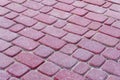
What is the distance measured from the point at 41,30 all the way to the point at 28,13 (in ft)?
Result: 1.14

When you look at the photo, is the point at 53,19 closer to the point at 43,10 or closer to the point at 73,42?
the point at 43,10

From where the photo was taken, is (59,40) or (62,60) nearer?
(62,60)

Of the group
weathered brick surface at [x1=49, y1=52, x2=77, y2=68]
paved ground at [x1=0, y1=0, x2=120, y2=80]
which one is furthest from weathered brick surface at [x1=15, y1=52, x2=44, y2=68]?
weathered brick surface at [x1=49, y1=52, x2=77, y2=68]

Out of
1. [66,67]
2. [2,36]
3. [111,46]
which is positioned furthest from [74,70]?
[2,36]

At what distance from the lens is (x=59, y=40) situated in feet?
8.01

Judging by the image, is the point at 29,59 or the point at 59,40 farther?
the point at 59,40

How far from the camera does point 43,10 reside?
112 inches

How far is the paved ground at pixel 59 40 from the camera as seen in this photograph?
2.13m

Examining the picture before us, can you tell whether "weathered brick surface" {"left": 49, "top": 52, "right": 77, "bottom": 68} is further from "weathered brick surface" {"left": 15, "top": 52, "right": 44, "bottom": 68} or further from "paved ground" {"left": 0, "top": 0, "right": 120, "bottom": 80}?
"weathered brick surface" {"left": 15, "top": 52, "right": 44, "bottom": 68}

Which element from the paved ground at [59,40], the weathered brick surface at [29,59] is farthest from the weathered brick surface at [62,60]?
the weathered brick surface at [29,59]

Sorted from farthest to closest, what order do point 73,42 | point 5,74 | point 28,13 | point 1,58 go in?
point 28,13 < point 73,42 < point 1,58 < point 5,74

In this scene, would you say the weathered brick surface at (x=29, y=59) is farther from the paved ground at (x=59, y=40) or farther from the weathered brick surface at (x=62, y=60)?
the weathered brick surface at (x=62, y=60)

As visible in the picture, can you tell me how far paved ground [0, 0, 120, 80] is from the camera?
7.00 feet

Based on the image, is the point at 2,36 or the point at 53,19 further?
the point at 53,19
